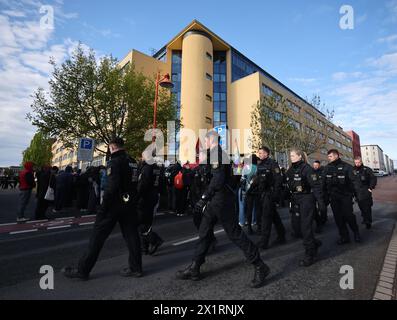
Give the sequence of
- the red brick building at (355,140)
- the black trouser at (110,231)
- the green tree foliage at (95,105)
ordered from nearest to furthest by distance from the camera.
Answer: the black trouser at (110,231) < the green tree foliage at (95,105) < the red brick building at (355,140)

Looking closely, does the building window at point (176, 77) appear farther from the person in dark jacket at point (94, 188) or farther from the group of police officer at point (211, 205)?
the group of police officer at point (211, 205)

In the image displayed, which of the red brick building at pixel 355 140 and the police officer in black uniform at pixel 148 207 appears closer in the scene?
the police officer in black uniform at pixel 148 207

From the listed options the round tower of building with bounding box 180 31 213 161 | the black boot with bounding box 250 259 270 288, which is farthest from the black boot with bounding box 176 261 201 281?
the round tower of building with bounding box 180 31 213 161

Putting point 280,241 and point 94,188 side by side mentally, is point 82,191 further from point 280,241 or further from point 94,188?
point 280,241

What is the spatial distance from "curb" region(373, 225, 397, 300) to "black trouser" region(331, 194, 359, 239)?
83 cm

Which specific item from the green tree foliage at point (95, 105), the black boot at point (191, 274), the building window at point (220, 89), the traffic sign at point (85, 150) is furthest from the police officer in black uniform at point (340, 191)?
the building window at point (220, 89)

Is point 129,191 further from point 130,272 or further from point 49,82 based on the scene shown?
point 49,82

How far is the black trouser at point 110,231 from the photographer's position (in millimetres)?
3449

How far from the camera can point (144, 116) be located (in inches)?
722

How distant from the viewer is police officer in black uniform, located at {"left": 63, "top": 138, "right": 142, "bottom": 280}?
346 centimetres

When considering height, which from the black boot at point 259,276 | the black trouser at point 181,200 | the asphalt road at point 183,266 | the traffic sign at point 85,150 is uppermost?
the traffic sign at point 85,150

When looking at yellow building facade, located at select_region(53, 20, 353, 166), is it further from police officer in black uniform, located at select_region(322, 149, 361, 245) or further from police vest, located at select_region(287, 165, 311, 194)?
police vest, located at select_region(287, 165, 311, 194)

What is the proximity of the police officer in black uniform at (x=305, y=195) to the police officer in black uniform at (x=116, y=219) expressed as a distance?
8.45 feet
